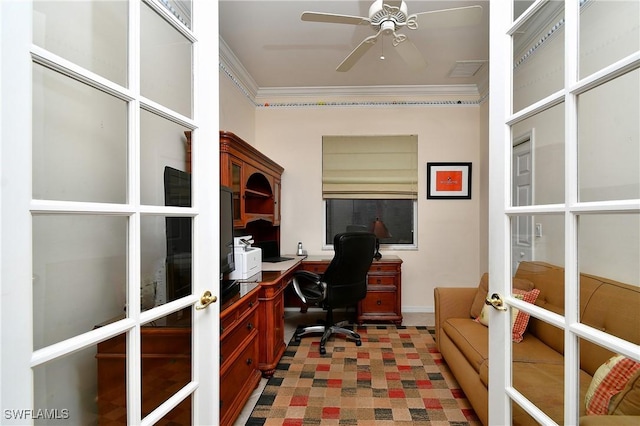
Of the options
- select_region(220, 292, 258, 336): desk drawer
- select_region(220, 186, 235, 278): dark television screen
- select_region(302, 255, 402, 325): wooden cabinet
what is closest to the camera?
select_region(220, 292, 258, 336): desk drawer

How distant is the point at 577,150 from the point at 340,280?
215 centimetres

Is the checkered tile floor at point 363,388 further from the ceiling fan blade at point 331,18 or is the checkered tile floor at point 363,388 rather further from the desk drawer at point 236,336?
the ceiling fan blade at point 331,18

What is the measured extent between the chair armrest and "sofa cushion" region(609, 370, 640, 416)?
6.73 ft

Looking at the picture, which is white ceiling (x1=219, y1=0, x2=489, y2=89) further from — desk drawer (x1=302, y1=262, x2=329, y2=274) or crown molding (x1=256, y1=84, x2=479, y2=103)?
desk drawer (x1=302, y1=262, x2=329, y2=274)

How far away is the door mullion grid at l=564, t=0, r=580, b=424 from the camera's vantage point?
0.81 meters

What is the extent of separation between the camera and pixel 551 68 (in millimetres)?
936

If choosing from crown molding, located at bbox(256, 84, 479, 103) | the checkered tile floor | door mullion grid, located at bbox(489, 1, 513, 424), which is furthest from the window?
door mullion grid, located at bbox(489, 1, 513, 424)

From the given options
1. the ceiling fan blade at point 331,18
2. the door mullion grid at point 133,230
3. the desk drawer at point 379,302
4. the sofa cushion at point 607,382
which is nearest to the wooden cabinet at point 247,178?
the ceiling fan blade at point 331,18

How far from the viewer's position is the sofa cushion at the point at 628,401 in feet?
2.64

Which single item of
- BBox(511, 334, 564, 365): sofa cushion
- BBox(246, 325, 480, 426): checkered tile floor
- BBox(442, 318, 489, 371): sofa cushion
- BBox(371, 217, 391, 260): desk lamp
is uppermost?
BBox(371, 217, 391, 260): desk lamp

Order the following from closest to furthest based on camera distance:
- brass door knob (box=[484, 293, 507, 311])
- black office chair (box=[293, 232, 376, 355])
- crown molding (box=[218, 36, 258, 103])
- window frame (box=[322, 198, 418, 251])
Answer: brass door knob (box=[484, 293, 507, 311]) → black office chair (box=[293, 232, 376, 355]) → crown molding (box=[218, 36, 258, 103]) → window frame (box=[322, 198, 418, 251])

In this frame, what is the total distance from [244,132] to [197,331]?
2.86 meters

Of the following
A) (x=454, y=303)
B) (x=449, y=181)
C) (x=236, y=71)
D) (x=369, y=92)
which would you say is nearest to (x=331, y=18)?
(x=236, y=71)

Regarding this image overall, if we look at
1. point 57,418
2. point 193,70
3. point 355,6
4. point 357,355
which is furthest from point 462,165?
point 57,418
